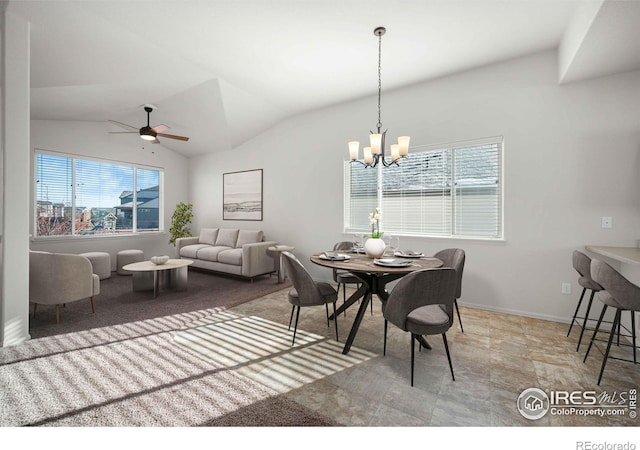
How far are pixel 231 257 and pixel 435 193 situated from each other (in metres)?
3.58

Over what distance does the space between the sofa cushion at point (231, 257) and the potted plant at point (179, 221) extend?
1880 mm

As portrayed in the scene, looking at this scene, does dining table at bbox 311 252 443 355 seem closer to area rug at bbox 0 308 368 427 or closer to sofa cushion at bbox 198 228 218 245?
area rug at bbox 0 308 368 427

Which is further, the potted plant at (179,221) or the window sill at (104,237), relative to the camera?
the potted plant at (179,221)

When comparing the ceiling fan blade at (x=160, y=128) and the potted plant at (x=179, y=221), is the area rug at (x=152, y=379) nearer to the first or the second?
the ceiling fan blade at (x=160, y=128)

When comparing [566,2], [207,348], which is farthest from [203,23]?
[566,2]

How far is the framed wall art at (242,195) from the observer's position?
5.88 metres

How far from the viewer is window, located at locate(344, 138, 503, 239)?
3.54 meters

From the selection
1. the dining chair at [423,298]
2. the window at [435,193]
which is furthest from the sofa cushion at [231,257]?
the dining chair at [423,298]

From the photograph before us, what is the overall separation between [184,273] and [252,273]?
107cm

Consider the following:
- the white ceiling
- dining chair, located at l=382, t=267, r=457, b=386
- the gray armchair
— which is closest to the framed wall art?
the white ceiling

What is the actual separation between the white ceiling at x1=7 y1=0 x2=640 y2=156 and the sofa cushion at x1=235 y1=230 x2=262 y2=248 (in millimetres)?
2390

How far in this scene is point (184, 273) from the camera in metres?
4.28

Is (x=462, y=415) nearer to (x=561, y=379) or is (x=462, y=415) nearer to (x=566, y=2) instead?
(x=561, y=379)

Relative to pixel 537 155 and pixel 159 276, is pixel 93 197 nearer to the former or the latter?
pixel 159 276
